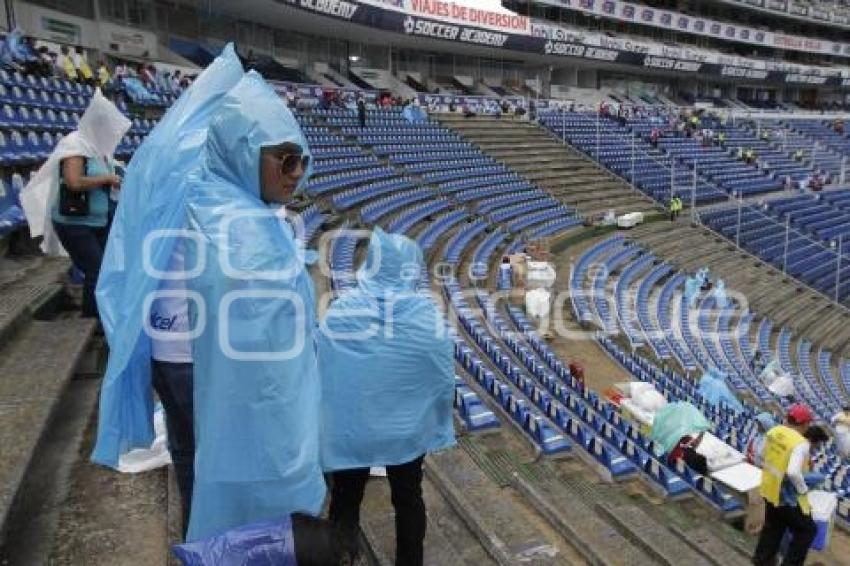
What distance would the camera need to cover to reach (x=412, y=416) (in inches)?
94.8

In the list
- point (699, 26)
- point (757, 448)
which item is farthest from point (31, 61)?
point (699, 26)

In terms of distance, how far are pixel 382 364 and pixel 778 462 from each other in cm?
309

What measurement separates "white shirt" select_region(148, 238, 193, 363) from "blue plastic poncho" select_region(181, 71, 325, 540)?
3.2 inches

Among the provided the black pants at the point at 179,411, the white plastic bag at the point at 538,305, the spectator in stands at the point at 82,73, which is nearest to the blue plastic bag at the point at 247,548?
the black pants at the point at 179,411

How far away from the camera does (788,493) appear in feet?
14.0

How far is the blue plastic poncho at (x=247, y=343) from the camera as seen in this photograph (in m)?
1.56

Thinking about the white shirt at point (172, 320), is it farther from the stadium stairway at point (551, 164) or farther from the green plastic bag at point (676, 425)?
the stadium stairway at point (551, 164)

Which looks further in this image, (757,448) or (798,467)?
(757,448)

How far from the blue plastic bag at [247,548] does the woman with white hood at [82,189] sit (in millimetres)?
2416

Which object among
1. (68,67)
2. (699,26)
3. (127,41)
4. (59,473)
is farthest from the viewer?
(699,26)

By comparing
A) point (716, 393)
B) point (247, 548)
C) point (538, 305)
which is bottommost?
point (716, 393)

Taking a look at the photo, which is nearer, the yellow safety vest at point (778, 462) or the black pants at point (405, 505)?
the black pants at point (405, 505)

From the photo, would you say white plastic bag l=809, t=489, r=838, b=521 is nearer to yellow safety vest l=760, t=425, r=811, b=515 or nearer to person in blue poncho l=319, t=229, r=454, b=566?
yellow safety vest l=760, t=425, r=811, b=515

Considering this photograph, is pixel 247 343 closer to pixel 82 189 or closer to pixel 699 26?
pixel 82 189
